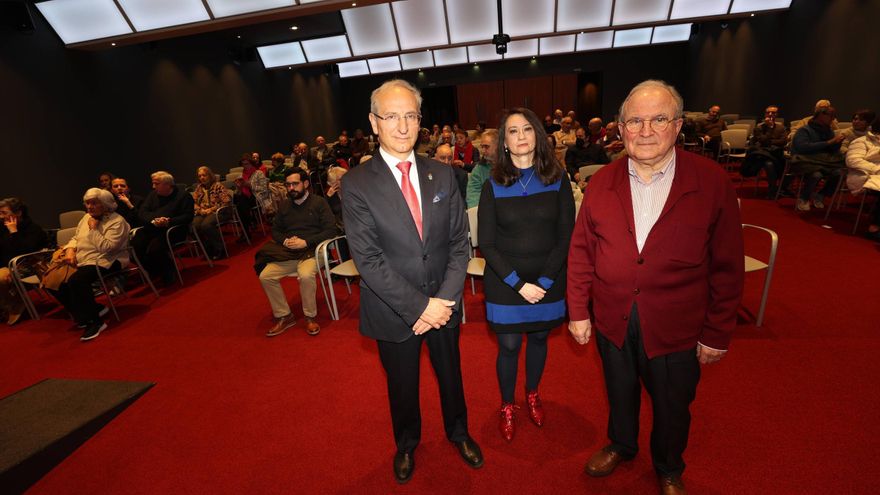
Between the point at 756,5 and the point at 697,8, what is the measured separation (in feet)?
4.07

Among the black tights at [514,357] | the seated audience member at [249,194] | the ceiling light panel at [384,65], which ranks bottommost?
the black tights at [514,357]

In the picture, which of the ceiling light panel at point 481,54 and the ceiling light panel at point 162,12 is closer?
the ceiling light panel at point 162,12

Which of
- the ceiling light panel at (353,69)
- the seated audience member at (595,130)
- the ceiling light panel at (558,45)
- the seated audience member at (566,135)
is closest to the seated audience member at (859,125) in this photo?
the seated audience member at (595,130)

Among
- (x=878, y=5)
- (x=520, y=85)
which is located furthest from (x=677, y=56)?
(x=878, y=5)

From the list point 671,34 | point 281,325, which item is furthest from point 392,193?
point 671,34

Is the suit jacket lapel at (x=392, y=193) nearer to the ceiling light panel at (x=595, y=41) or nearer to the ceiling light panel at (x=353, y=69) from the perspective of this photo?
the ceiling light panel at (x=595, y=41)

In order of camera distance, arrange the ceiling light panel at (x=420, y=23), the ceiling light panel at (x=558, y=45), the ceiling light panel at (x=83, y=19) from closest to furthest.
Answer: the ceiling light panel at (x=83, y=19)
the ceiling light panel at (x=420, y=23)
the ceiling light panel at (x=558, y=45)

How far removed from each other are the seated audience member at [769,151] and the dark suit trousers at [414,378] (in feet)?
24.6

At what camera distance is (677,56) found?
1546 cm

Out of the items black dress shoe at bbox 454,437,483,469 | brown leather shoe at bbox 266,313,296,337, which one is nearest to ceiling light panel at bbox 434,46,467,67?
brown leather shoe at bbox 266,313,296,337

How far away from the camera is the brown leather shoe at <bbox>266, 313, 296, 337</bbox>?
12.7ft

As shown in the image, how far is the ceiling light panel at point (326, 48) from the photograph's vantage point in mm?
Answer: 12479

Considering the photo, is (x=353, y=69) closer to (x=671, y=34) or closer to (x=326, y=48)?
(x=326, y=48)

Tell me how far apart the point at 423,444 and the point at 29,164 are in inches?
298
